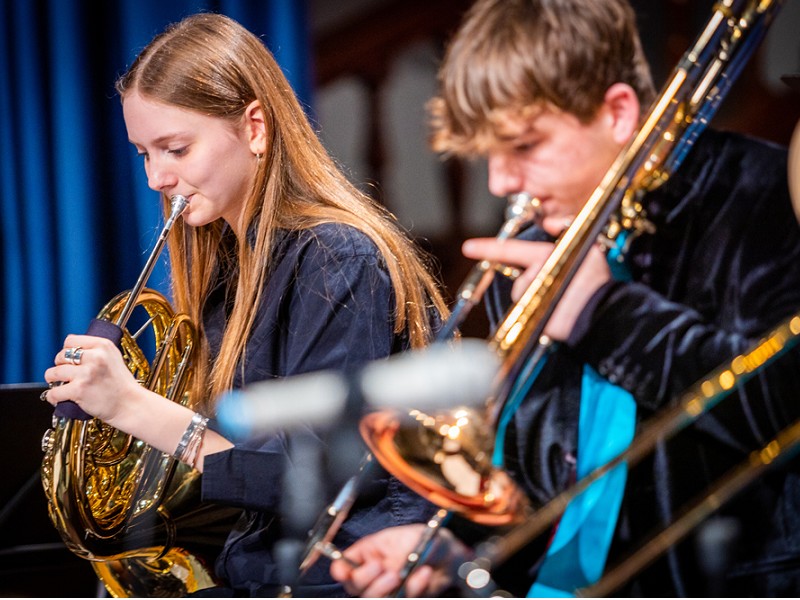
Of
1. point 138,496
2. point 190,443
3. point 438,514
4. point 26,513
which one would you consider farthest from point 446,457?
point 26,513

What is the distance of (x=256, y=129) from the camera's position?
4.30 feet

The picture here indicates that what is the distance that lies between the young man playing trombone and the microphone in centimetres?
8

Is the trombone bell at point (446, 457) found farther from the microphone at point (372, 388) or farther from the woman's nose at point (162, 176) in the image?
the woman's nose at point (162, 176)

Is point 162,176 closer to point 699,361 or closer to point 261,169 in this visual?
point 261,169

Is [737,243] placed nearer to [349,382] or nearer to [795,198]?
[795,198]

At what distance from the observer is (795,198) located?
1190 mm

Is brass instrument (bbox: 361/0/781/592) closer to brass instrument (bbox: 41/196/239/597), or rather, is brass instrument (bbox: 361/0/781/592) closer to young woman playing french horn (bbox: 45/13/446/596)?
young woman playing french horn (bbox: 45/13/446/596)

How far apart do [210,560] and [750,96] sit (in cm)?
95

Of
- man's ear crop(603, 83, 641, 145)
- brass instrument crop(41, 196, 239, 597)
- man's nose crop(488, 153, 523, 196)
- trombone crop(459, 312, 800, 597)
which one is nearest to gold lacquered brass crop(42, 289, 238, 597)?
brass instrument crop(41, 196, 239, 597)

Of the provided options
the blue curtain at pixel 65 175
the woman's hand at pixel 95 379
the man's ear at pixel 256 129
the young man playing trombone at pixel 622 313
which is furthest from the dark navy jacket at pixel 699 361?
the blue curtain at pixel 65 175

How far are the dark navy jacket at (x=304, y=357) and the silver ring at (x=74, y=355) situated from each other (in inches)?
8.0

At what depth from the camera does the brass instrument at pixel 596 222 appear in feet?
3.83

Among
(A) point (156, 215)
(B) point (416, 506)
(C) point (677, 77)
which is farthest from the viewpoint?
(A) point (156, 215)

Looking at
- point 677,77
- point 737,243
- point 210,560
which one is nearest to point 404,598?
point 210,560
